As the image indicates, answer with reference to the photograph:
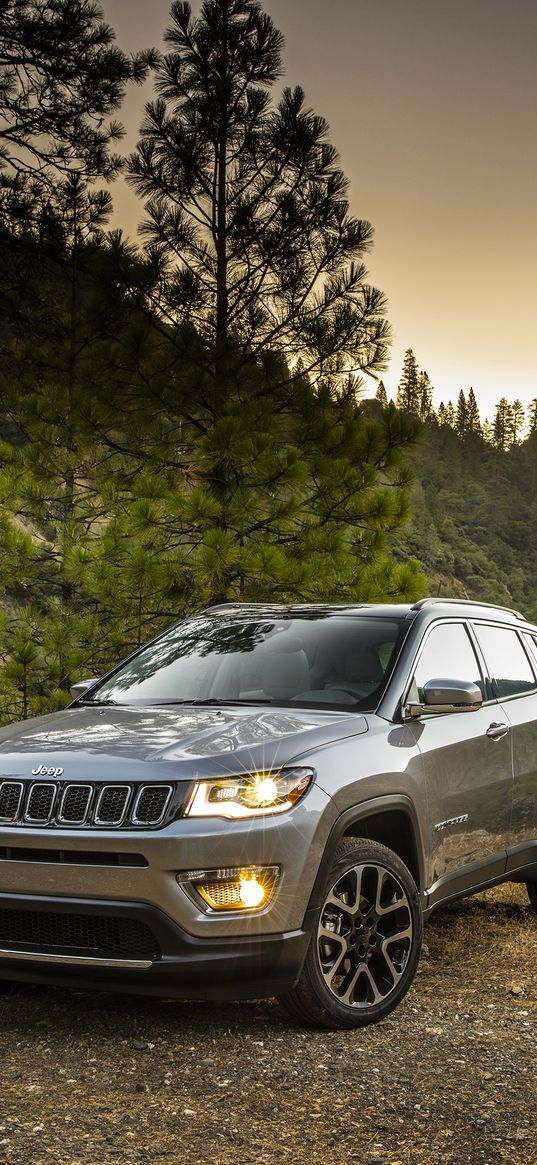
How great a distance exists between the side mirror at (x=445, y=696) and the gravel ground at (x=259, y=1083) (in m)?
1.29

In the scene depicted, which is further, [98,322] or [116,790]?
[98,322]

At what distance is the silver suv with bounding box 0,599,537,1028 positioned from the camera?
428 cm

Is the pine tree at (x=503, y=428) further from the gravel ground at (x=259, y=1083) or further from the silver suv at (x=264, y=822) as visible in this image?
the gravel ground at (x=259, y=1083)

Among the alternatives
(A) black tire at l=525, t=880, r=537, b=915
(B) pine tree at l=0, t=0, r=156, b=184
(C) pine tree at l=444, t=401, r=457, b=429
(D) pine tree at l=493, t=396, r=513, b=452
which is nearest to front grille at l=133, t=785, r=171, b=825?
(A) black tire at l=525, t=880, r=537, b=915

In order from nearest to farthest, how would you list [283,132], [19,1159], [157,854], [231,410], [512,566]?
[19,1159] < [157,854] < [231,410] < [283,132] < [512,566]

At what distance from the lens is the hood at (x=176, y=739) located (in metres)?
4.47

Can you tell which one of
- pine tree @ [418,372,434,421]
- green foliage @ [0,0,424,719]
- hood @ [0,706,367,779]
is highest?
pine tree @ [418,372,434,421]

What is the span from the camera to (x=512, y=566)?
10681 centimetres

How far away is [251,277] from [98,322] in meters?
2.05

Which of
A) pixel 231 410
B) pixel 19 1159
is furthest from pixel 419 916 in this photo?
pixel 231 410

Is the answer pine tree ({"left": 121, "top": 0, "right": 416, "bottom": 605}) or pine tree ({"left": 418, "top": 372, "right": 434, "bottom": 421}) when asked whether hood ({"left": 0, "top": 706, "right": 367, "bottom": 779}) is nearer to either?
pine tree ({"left": 121, "top": 0, "right": 416, "bottom": 605})

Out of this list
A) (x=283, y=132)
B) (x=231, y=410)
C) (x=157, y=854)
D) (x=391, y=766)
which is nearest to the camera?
(x=157, y=854)

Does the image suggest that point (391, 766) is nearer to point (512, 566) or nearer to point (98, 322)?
point (98, 322)

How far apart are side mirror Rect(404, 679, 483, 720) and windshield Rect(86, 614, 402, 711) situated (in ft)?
0.64
